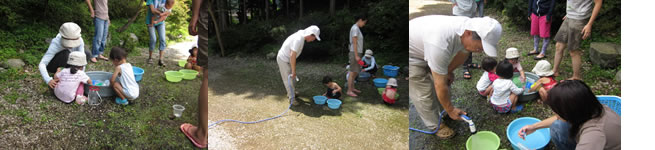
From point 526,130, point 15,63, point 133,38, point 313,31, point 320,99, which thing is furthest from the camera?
point 133,38

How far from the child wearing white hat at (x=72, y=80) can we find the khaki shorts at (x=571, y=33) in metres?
3.13

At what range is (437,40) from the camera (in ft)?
7.46

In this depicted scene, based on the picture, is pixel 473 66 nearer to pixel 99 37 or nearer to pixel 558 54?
pixel 558 54

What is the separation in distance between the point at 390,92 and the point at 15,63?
2.65 m

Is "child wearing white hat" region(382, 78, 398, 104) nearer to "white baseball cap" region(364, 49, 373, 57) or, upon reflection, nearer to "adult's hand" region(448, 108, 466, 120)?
"white baseball cap" region(364, 49, 373, 57)

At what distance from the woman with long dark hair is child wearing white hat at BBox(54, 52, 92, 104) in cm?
310

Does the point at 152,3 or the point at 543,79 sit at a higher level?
the point at 152,3

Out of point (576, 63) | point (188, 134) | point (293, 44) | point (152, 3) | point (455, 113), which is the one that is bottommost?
point (188, 134)

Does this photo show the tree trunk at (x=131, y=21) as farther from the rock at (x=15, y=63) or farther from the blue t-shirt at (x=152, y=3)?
the rock at (x=15, y=63)

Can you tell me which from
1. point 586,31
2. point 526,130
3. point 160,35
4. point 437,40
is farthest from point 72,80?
point 586,31

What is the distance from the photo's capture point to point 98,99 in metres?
3.10

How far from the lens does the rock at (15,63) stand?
294 centimetres

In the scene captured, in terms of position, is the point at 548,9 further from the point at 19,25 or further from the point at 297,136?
the point at 19,25

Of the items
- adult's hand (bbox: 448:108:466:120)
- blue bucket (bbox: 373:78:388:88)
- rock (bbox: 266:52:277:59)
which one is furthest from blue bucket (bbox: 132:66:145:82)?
adult's hand (bbox: 448:108:466:120)
